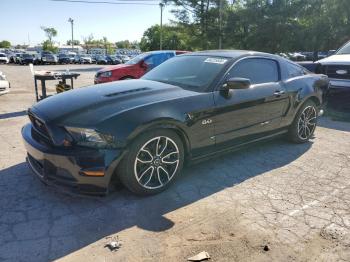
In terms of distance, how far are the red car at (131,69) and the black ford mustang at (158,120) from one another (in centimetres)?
594

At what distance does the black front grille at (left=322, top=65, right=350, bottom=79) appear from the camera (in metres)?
7.68

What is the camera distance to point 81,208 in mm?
3447

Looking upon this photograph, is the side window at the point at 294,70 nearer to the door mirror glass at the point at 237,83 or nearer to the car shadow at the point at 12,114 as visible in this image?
the door mirror glass at the point at 237,83

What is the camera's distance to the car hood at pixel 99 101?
11.1ft

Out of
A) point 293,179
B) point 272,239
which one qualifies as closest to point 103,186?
point 272,239

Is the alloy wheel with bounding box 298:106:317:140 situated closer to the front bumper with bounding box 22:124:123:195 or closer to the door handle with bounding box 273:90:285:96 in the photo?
the door handle with bounding box 273:90:285:96

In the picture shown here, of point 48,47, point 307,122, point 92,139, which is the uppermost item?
point 48,47

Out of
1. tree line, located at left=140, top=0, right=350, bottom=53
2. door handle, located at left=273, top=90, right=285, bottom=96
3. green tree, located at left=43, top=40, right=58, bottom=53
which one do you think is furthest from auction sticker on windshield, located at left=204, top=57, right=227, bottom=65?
green tree, located at left=43, top=40, right=58, bottom=53

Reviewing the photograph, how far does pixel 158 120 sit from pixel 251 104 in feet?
5.20

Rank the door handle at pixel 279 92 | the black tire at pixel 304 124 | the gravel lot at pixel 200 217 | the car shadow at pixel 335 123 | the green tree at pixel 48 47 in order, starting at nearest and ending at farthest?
the gravel lot at pixel 200 217 < the door handle at pixel 279 92 < the black tire at pixel 304 124 < the car shadow at pixel 335 123 < the green tree at pixel 48 47

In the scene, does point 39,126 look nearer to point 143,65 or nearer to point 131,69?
point 131,69

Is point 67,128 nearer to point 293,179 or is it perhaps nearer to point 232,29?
point 293,179

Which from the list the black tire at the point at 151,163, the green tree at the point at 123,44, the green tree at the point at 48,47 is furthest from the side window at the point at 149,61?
the green tree at the point at 123,44

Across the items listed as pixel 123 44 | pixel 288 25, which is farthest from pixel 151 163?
pixel 123 44
